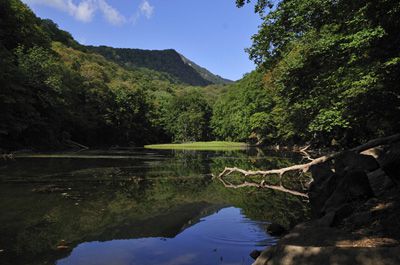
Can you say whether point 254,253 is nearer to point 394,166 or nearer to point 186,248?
point 186,248

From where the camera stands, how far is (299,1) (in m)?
15.1

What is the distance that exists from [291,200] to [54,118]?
5198 centimetres

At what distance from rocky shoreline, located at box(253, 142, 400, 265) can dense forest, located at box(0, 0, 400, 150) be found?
4.61 m

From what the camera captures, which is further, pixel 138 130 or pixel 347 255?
pixel 138 130

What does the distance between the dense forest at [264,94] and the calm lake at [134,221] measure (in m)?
6.01

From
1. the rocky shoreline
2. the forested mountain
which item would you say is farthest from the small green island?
the forested mountain

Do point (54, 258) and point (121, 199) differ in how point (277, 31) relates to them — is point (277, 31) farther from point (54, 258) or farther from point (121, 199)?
point (54, 258)

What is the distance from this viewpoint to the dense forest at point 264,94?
15359mm

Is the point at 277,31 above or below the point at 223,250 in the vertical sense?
above

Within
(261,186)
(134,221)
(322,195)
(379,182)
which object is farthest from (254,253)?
(261,186)

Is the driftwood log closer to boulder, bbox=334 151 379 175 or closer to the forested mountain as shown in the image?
boulder, bbox=334 151 379 175

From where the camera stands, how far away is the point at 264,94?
83.1m

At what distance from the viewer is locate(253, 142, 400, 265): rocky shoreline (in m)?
4.81

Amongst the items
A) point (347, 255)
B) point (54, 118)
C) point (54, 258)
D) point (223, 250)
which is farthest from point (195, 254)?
point (54, 118)
